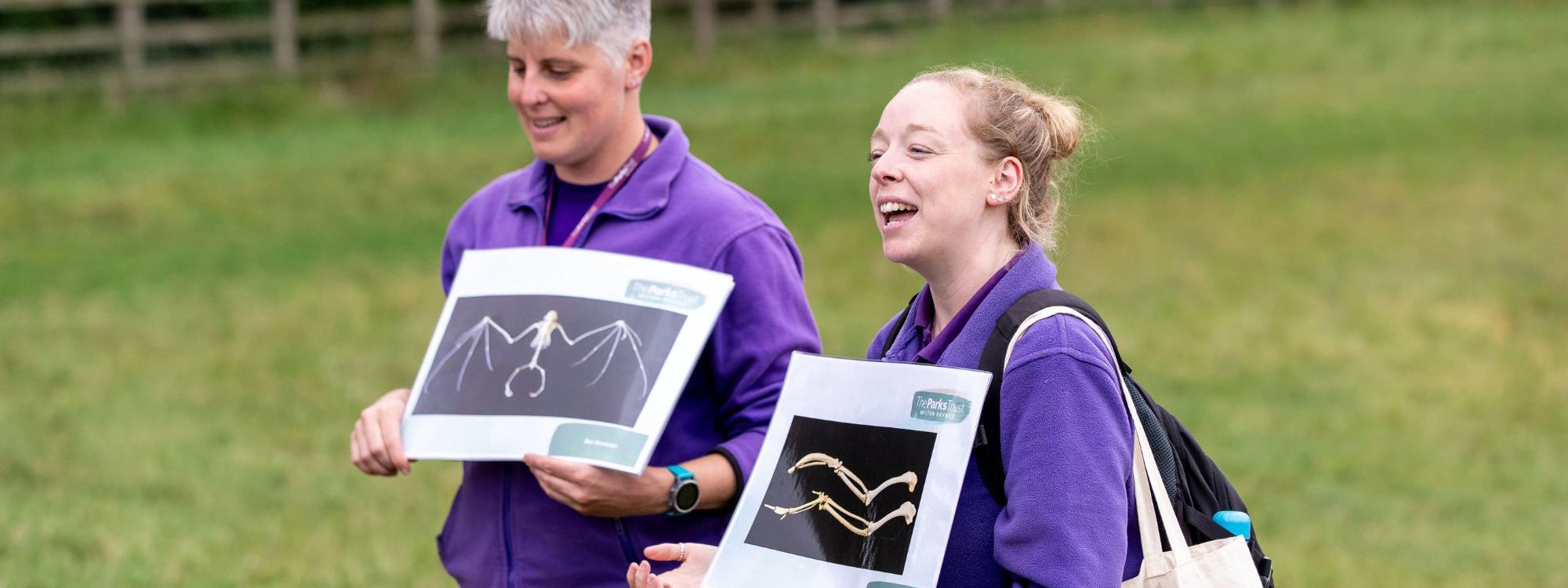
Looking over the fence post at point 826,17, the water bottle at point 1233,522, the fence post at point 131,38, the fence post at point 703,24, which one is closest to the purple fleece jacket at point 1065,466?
the water bottle at point 1233,522

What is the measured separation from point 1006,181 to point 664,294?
84 centimetres

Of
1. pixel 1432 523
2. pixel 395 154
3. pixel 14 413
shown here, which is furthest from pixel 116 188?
pixel 1432 523

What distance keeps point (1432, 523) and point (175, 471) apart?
5.59m

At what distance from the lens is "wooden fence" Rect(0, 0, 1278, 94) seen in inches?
688

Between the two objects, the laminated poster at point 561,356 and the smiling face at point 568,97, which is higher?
the smiling face at point 568,97

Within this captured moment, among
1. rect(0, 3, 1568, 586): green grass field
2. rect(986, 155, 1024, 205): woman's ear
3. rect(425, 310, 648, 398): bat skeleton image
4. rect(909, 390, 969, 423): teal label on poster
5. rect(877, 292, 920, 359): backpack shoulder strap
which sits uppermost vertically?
rect(986, 155, 1024, 205): woman's ear

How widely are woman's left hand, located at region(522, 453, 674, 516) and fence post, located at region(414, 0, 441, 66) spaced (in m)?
17.2

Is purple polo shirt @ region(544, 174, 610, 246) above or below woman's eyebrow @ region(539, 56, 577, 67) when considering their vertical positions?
below

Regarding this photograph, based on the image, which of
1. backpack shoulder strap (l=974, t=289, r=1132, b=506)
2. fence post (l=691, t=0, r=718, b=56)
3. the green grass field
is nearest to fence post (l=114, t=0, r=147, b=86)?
the green grass field

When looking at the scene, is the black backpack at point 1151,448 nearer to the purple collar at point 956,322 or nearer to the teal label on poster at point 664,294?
the purple collar at point 956,322

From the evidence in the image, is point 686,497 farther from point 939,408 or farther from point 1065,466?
point 1065,466

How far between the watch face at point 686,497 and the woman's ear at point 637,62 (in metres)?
0.82

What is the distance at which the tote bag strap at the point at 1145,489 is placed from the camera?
259cm

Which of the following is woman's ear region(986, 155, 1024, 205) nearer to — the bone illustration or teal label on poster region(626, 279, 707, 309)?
the bone illustration
